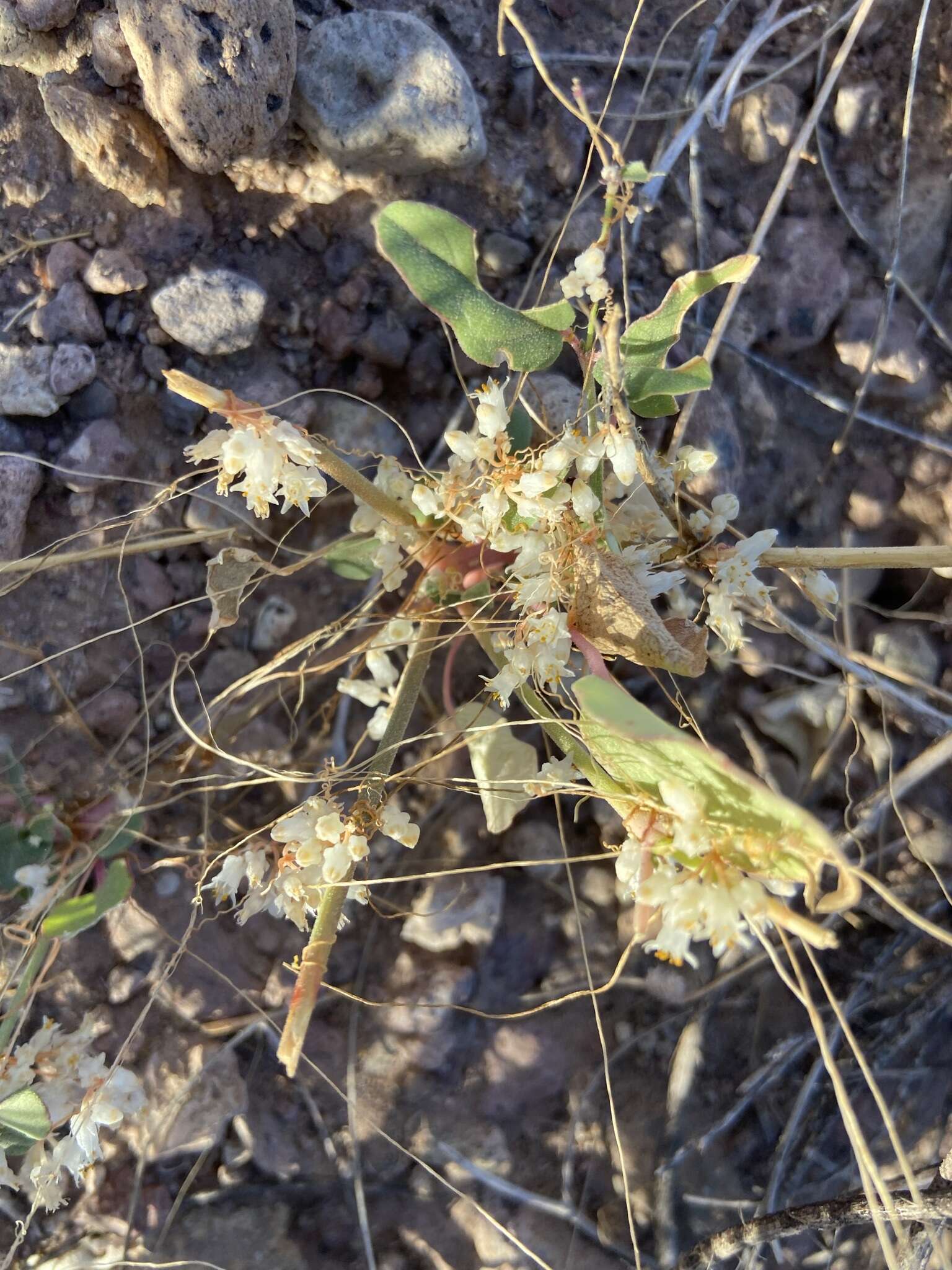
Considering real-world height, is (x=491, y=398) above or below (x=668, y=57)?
below

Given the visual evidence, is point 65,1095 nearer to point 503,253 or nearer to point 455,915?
point 455,915

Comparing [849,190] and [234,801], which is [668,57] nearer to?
[849,190]

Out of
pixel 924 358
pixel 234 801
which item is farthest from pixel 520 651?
pixel 924 358

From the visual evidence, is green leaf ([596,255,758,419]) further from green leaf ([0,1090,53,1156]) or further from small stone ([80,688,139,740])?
green leaf ([0,1090,53,1156])

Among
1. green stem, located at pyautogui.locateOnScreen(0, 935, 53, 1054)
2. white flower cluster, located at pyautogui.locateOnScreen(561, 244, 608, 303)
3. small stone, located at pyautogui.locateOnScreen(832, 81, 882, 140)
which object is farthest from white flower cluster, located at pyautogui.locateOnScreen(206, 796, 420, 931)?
small stone, located at pyautogui.locateOnScreen(832, 81, 882, 140)

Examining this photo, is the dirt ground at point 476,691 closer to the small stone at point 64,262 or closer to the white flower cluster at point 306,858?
the small stone at point 64,262

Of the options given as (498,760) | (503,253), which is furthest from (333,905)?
(503,253)

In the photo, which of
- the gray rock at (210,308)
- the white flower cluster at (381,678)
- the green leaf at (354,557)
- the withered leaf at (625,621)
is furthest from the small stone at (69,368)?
the withered leaf at (625,621)
